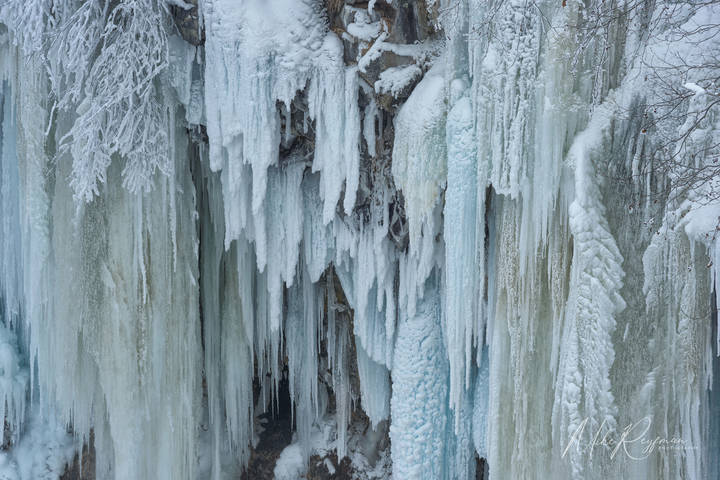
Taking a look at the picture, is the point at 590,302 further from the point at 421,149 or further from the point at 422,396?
the point at 422,396

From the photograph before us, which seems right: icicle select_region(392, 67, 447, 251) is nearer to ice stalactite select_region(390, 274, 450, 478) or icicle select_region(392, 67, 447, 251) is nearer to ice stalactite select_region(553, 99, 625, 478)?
ice stalactite select_region(390, 274, 450, 478)

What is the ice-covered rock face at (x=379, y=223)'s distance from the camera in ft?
15.4

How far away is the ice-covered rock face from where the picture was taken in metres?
4.69

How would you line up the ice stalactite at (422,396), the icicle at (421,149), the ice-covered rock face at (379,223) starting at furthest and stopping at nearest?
the ice stalactite at (422,396), the icicle at (421,149), the ice-covered rock face at (379,223)

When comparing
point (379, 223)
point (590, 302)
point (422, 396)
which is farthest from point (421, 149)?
point (422, 396)

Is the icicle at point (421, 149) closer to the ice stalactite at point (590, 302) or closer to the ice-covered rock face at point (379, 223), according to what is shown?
the ice-covered rock face at point (379, 223)

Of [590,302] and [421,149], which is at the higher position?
[421,149]

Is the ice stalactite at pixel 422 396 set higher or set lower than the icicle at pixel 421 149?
lower

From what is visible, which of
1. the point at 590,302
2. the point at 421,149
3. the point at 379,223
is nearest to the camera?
the point at 590,302

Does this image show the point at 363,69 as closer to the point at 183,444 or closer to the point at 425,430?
the point at 425,430

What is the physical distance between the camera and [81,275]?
21.1ft

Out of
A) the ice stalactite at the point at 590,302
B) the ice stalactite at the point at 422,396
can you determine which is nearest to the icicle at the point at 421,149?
the ice stalactite at the point at 422,396

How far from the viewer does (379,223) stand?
20.6 feet

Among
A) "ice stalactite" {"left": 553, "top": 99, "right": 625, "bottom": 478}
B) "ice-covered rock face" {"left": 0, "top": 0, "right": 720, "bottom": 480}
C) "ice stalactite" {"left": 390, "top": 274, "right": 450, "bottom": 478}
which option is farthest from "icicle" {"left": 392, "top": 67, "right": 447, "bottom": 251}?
"ice stalactite" {"left": 553, "top": 99, "right": 625, "bottom": 478}
